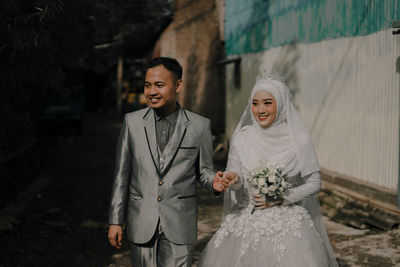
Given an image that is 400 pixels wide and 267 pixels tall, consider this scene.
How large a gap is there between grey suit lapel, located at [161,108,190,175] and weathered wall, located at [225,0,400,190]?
4747mm

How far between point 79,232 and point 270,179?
4758mm

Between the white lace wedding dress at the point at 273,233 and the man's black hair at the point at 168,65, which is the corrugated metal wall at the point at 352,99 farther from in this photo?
the man's black hair at the point at 168,65

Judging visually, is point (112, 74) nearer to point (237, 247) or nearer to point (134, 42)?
point (134, 42)

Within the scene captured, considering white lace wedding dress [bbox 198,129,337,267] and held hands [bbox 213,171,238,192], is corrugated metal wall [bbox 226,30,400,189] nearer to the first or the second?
white lace wedding dress [bbox 198,129,337,267]

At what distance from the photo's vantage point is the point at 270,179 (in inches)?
150

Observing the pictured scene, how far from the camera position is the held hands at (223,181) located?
12.4 feet

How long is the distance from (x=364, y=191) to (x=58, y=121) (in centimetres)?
1857

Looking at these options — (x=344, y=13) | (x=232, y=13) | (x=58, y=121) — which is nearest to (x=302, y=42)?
(x=344, y=13)

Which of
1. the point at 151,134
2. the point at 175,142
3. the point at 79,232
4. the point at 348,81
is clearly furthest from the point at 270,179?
the point at 348,81

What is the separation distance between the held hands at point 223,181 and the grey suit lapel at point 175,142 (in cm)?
34

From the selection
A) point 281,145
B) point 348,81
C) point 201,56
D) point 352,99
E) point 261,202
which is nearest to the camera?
point 261,202

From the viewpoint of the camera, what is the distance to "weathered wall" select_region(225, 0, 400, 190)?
25.9 ft

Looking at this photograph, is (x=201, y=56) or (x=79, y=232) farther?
(x=201, y=56)

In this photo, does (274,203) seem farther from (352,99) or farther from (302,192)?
(352,99)
